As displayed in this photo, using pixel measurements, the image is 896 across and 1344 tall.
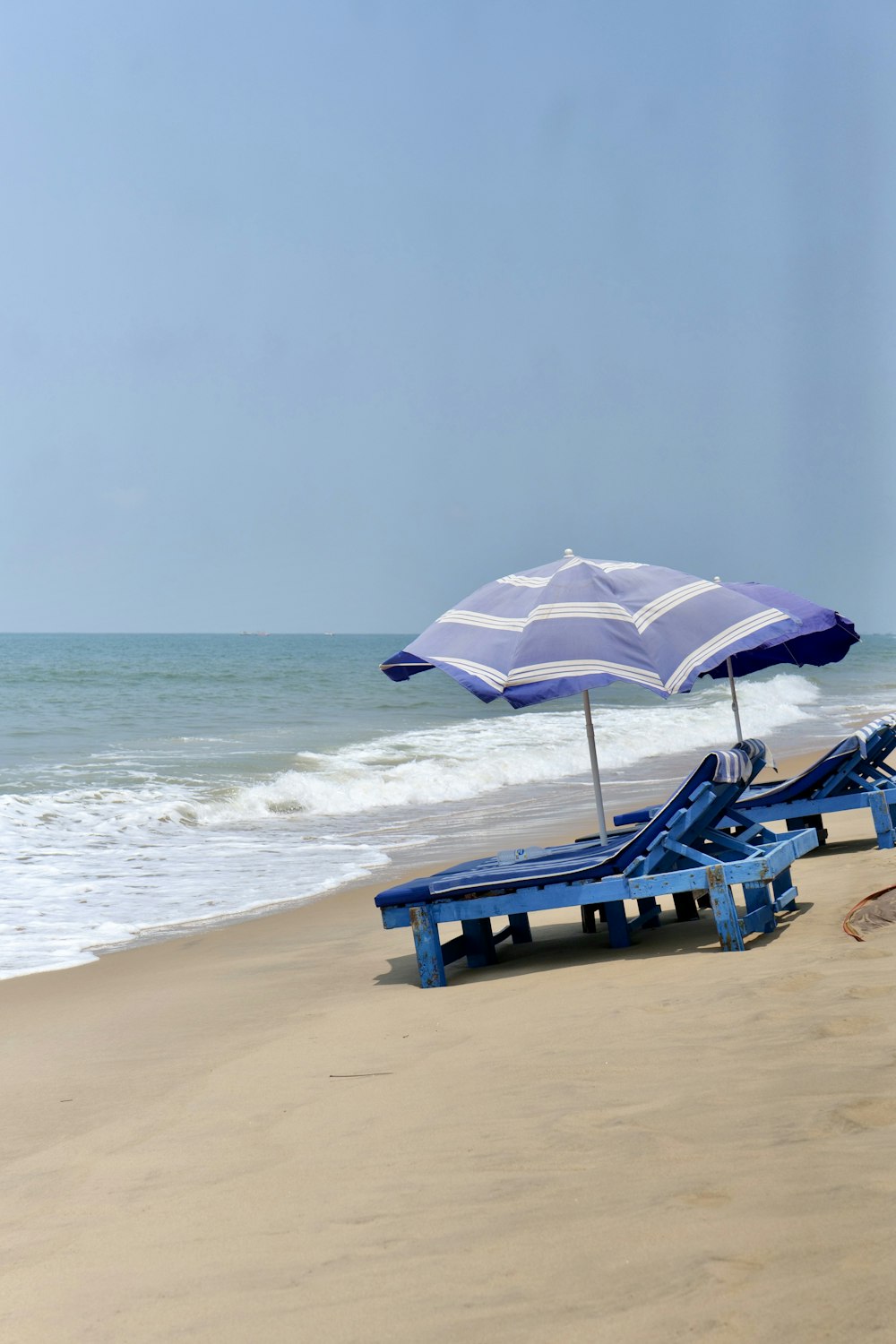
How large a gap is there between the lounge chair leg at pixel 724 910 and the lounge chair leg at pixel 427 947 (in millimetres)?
1304

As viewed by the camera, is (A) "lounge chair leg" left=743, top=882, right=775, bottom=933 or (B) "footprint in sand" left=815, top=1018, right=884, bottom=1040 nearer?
(B) "footprint in sand" left=815, top=1018, right=884, bottom=1040

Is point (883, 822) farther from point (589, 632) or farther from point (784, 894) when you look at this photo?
point (589, 632)

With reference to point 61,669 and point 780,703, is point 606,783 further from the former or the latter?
point 61,669

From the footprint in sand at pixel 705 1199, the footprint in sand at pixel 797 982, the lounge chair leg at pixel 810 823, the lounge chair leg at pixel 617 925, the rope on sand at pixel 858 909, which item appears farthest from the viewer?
the lounge chair leg at pixel 810 823

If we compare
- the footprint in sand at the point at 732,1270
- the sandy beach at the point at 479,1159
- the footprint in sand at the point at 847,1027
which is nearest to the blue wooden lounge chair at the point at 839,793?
the sandy beach at the point at 479,1159

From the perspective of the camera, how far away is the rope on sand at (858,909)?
5.07m

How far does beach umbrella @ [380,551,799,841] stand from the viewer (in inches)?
211

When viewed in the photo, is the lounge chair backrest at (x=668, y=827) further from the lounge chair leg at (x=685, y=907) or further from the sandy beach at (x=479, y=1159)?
the lounge chair leg at (x=685, y=907)

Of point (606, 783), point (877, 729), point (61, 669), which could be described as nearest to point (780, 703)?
point (606, 783)

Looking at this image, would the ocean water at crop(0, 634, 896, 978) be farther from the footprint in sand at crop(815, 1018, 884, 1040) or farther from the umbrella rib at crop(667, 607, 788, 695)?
the footprint in sand at crop(815, 1018, 884, 1040)

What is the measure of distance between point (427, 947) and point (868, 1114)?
9.09 feet

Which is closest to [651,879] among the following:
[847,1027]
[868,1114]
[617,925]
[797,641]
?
[617,925]

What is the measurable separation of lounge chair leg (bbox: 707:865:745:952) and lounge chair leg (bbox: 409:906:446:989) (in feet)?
4.28

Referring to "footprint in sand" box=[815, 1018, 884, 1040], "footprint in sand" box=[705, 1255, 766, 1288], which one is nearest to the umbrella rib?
"footprint in sand" box=[815, 1018, 884, 1040]
